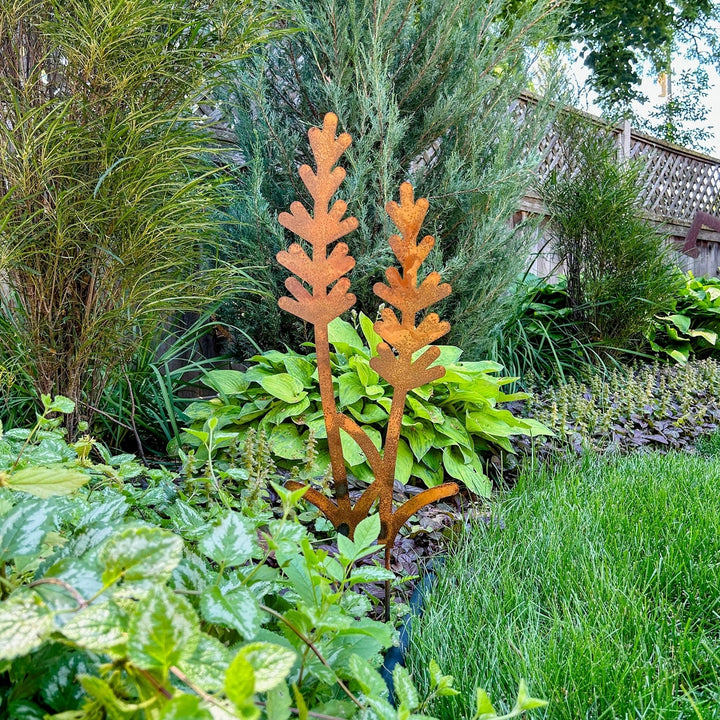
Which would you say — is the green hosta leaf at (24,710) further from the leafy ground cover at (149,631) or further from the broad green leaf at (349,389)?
the broad green leaf at (349,389)

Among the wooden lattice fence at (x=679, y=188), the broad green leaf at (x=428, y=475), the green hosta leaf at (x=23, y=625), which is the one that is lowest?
the broad green leaf at (x=428, y=475)

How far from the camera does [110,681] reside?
50cm

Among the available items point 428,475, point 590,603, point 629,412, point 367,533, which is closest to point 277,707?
point 367,533

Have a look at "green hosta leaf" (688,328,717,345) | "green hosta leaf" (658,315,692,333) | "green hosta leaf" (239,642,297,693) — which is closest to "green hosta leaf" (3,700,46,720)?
"green hosta leaf" (239,642,297,693)

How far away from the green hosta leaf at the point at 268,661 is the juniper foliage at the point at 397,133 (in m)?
2.27

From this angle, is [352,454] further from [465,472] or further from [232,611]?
[232,611]

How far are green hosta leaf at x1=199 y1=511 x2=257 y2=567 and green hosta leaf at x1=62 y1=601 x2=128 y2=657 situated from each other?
18cm

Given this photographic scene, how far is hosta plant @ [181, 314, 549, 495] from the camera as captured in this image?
7.25ft

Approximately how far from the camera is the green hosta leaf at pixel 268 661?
46 centimetres

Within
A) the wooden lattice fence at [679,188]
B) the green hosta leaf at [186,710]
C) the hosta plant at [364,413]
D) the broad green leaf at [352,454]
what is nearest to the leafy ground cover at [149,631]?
the green hosta leaf at [186,710]

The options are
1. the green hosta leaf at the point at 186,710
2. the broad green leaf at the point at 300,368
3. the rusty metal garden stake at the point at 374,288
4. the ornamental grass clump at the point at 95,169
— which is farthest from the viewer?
the broad green leaf at the point at 300,368

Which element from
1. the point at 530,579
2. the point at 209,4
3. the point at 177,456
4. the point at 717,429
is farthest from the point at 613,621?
the point at 717,429

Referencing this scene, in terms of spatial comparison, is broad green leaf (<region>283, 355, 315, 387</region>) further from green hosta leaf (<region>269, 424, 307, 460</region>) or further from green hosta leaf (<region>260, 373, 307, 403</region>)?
green hosta leaf (<region>269, 424, 307, 460</region>)

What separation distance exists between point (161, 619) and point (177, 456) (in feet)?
6.58
